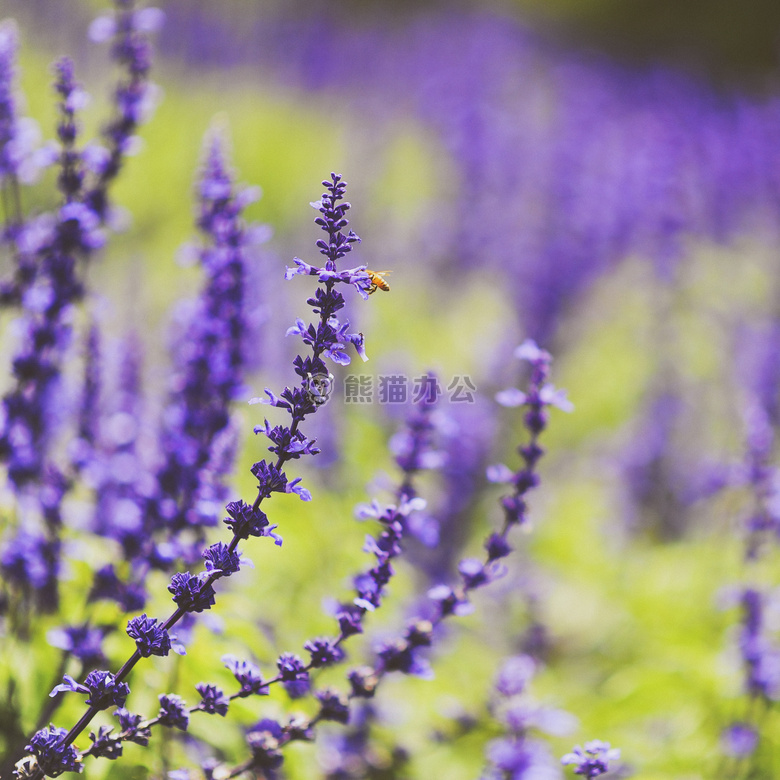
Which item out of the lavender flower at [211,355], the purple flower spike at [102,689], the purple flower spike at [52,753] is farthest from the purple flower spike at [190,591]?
the lavender flower at [211,355]

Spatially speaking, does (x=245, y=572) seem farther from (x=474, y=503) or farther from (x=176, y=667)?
(x=474, y=503)

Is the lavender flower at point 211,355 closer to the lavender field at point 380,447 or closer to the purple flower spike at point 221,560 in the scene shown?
the lavender field at point 380,447

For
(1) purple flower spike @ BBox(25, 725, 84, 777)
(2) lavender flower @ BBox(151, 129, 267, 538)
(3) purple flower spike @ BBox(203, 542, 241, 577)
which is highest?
(2) lavender flower @ BBox(151, 129, 267, 538)

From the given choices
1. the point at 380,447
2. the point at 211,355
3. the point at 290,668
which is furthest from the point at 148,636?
the point at 380,447

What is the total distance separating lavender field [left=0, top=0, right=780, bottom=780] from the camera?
7.79 ft

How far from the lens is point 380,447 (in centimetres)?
583

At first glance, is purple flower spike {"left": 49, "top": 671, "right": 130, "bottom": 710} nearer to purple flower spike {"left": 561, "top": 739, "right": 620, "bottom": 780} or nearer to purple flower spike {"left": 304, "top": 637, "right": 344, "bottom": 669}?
purple flower spike {"left": 304, "top": 637, "right": 344, "bottom": 669}

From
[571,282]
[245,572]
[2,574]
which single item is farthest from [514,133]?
A: [2,574]

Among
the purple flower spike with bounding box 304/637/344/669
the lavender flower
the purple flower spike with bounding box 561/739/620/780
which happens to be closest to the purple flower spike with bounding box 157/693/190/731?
the purple flower spike with bounding box 304/637/344/669

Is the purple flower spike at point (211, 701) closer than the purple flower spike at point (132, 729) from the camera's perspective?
No

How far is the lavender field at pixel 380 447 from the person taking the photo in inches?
93.4

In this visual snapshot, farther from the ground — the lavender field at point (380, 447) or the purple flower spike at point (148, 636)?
the lavender field at point (380, 447)

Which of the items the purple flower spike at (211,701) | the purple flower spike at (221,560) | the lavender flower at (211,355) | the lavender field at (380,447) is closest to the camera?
the purple flower spike at (221,560)

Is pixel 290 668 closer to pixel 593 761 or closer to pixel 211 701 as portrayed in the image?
pixel 211 701
